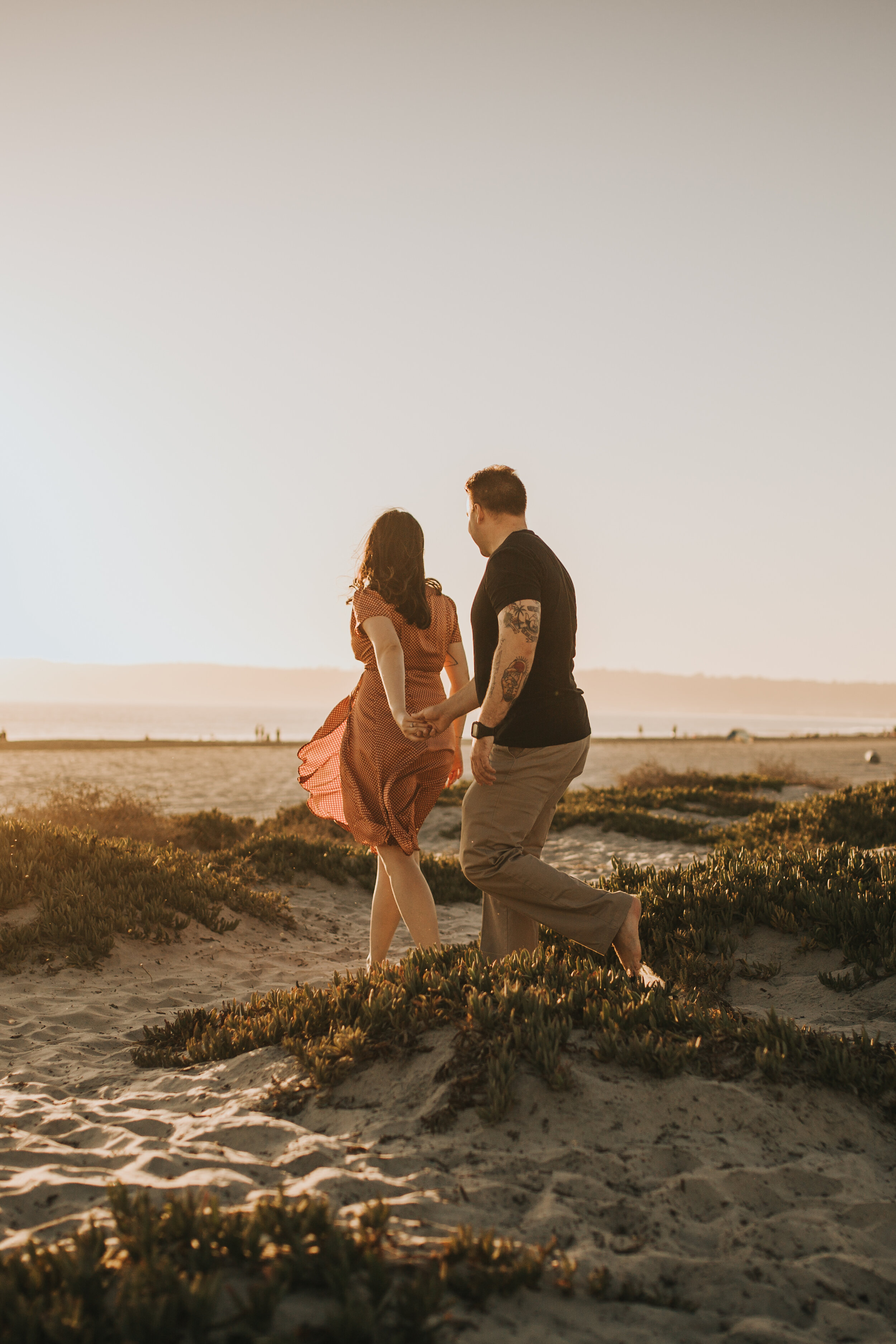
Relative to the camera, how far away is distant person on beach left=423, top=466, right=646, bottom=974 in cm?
404

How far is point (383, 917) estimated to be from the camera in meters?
5.20

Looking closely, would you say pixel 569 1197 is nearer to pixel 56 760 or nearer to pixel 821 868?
pixel 821 868

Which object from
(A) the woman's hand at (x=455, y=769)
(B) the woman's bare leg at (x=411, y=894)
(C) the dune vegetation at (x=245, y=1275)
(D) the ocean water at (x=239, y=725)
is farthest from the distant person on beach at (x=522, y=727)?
(D) the ocean water at (x=239, y=725)

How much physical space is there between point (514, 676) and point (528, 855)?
892 millimetres

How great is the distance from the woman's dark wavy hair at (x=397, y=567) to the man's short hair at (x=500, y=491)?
2.34 ft

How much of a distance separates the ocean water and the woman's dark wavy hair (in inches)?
1184

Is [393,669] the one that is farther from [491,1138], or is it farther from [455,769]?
[491,1138]

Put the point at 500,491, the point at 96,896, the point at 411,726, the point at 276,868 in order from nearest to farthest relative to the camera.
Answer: the point at 500,491, the point at 411,726, the point at 96,896, the point at 276,868

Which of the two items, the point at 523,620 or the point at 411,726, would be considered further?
the point at 411,726

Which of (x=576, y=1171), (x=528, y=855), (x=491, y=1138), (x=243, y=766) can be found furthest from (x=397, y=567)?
(x=243, y=766)

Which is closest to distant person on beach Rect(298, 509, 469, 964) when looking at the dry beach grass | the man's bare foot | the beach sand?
the dry beach grass

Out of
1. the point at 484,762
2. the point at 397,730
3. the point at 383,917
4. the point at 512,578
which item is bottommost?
the point at 383,917

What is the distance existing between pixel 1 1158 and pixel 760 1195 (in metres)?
2.61

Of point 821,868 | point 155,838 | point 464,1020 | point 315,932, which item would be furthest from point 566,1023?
point 155,838
